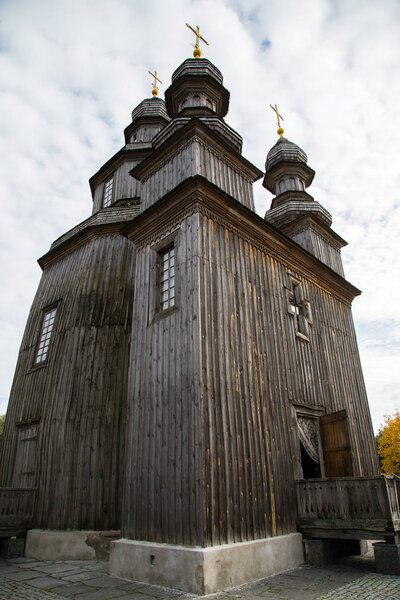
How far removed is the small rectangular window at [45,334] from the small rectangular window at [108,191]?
5441 millimetres

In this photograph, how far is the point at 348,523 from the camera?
7.48 meters

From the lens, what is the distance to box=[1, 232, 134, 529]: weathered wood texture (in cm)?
958

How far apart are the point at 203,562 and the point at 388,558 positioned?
129 inches

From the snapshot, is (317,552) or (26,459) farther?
(26,459)

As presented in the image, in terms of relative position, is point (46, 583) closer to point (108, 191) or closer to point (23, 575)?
point (23, 575)

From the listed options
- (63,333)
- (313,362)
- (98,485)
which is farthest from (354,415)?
(63,333)

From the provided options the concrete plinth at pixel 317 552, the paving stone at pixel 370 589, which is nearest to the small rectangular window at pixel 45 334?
the concrete plinth at pixel 317 552

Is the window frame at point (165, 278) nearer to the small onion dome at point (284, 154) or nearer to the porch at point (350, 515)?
the porch at point (350, 515)

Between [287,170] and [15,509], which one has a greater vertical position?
[287,170]

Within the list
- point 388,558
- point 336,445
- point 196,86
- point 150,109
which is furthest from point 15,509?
point 150,109

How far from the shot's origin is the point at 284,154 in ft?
59.0

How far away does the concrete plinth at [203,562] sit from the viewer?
19.8 feet

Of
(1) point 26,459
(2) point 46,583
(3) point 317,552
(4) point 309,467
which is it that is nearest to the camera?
(2) point 46,583

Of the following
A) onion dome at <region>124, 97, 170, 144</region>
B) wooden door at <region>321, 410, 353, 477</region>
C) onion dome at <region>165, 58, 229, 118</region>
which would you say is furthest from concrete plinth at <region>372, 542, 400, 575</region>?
onion dome at <region>124, 97, 170, 144</region>
